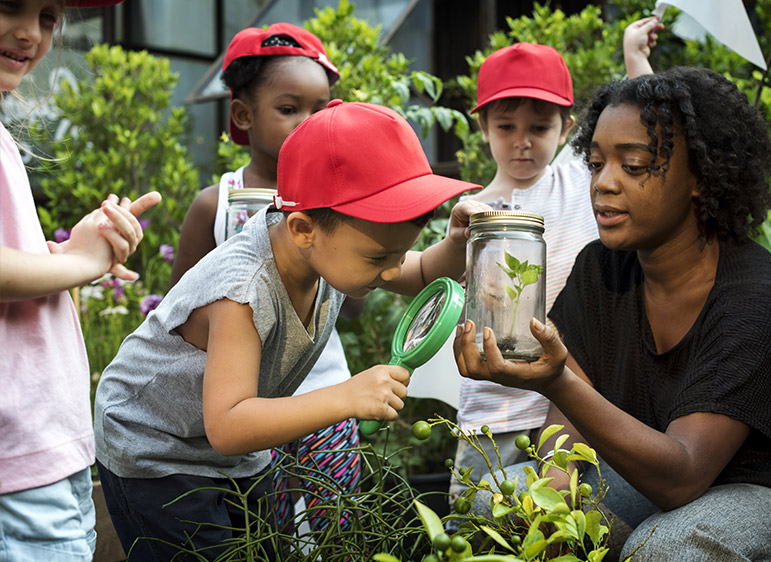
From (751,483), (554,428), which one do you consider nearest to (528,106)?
(751,483)

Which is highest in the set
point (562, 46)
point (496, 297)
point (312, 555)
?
point (562, 46)

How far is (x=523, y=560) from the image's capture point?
1035mm

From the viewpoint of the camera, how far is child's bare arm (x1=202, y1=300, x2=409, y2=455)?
137 cm

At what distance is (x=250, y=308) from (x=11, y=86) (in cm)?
57

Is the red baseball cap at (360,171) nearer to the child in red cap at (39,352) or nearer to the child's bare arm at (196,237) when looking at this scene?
the child in red cap at (39,352)

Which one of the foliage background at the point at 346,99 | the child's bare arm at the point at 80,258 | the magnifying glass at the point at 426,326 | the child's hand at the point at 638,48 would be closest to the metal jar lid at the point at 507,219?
the magnifying glass at the point at 426,326

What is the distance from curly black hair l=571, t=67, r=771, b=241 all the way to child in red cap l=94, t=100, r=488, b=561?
1.64ft

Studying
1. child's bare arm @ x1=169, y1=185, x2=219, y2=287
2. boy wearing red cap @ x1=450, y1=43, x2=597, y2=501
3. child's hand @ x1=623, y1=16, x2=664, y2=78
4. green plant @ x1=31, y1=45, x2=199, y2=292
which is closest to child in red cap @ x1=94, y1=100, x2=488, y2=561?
child's bare arm @ x1=169, y1=185, x2=219, y2=287

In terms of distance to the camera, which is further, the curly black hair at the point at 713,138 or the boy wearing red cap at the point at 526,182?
the boy wearing red cap at the point at 526,182

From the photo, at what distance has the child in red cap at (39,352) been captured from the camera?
4.22 feet

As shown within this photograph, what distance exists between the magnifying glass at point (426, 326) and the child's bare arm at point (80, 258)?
53 cm

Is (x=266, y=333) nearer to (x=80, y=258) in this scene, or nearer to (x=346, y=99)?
(x=80, y=258)

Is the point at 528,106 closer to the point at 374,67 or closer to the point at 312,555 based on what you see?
the point at 374,67

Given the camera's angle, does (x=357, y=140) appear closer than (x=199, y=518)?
Yes
